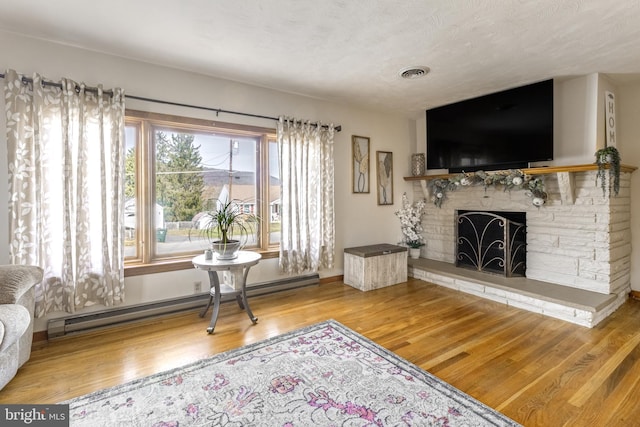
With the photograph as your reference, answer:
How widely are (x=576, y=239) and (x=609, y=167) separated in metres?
0.79

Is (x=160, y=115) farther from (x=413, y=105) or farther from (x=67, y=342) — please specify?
(x=413, y=105)

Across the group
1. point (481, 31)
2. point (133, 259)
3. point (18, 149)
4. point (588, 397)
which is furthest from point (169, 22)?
point (588, 397)

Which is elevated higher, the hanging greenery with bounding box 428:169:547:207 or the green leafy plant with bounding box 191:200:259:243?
the hanging greenery with bounding box 428:169:547:207

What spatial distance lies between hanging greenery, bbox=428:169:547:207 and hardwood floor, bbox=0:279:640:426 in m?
1.35

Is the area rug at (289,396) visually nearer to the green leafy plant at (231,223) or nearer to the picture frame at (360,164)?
the green leafy plant at (231,223)

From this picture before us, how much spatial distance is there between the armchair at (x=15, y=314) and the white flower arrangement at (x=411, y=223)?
4.13 m

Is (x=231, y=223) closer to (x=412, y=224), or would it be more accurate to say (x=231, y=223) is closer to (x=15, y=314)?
(x=15, y=314)

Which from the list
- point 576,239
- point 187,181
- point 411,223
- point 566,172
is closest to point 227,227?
point 187,181

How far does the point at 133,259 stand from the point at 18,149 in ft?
3.97

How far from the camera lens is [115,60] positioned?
269 cm

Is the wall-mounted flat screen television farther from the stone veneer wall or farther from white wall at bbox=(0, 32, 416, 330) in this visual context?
white wall at bbox=(0, 32, 416, 330)

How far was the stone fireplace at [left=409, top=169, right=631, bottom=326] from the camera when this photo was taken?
3.05m

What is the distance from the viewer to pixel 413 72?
120 inches

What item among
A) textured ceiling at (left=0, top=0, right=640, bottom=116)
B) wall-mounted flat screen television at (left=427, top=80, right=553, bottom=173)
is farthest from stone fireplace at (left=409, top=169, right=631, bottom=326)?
textured ceiling at (left=0, top=0, right=640, bottom=116)
